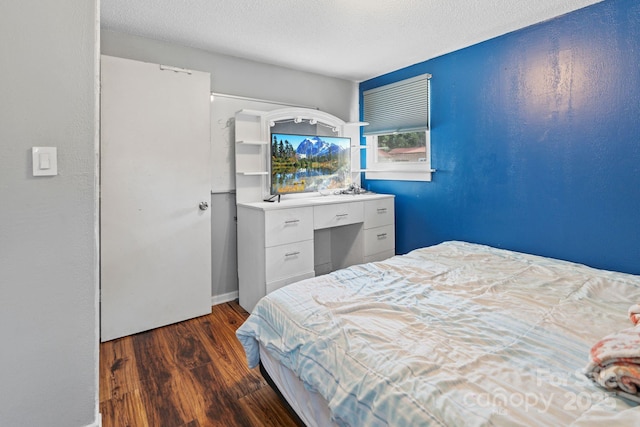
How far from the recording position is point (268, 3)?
2.16 m

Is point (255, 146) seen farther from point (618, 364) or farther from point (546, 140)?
point (618, 364)

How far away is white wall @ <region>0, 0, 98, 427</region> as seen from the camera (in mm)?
1218

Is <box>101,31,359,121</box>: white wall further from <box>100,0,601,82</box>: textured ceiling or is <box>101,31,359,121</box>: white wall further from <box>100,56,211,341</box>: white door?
<box>100,56,211,341</box>: white door

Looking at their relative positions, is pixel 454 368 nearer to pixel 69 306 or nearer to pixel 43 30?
pixel 69 306

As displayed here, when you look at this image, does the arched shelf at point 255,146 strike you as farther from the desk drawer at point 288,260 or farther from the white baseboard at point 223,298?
the white baseboard at point 223,298

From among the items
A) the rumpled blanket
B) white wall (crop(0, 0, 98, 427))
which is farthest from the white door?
the rumpled blanket

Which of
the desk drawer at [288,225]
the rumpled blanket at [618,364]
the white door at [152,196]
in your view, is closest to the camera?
the rumpled blanket at [618,364]

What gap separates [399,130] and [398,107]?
0.24 metres

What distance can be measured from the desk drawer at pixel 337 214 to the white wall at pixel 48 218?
6.03 ft

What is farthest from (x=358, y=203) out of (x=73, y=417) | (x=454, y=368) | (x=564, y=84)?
(x=73, y=417)

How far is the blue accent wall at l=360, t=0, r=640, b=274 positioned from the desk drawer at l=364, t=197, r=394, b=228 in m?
0.42

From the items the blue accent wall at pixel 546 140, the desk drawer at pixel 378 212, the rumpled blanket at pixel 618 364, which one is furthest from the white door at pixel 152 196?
the rumpled blanket at pixel 618 364

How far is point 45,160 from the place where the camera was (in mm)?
1268

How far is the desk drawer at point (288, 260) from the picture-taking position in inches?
106
